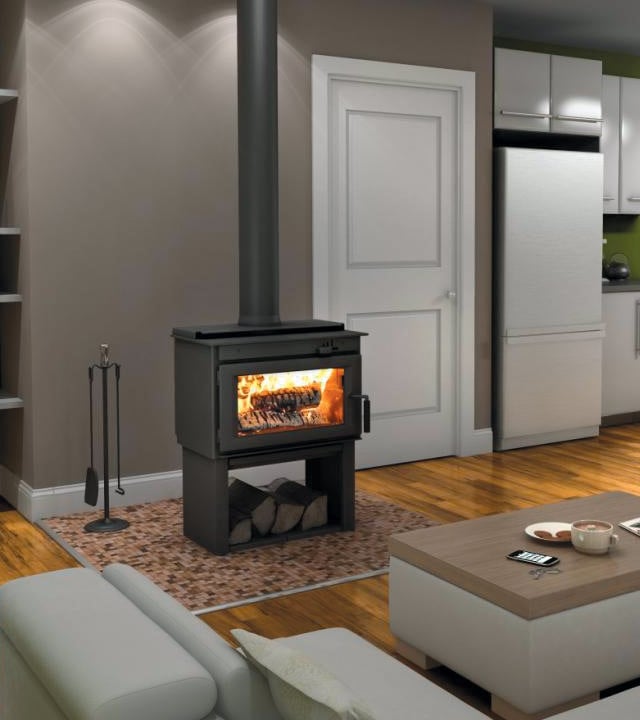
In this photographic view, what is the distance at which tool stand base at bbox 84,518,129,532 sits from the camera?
4125 millimetres

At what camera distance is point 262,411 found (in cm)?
389

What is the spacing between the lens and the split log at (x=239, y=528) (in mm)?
3889

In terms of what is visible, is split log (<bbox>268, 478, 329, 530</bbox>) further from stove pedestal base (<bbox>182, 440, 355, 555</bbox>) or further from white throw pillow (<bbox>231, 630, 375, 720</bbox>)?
white throw pillow (<bbox>231, 630, 375, 720</bbox>)

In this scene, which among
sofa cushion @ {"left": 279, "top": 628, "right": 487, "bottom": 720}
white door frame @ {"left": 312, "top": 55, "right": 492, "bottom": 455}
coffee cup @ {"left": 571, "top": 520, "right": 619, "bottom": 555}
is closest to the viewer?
sofa cushion @ {"left": 279, "top": 628, "right": 487, "bottom": 720}

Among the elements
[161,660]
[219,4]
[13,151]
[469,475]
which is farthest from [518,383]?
[161,660]

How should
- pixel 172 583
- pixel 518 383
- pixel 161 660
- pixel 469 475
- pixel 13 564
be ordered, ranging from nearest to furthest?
pixel 161 660, pixel 172 583, pixel 13 564, pixel 469 475, pixel 518 383

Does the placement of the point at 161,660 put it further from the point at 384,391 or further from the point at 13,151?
the point at 384,391

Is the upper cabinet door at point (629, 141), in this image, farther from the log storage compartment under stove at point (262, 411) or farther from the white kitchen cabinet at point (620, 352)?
the log storage compartment under stove at point (262, 411)

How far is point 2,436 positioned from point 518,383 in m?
2.85

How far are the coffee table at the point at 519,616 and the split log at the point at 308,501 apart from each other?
124cm

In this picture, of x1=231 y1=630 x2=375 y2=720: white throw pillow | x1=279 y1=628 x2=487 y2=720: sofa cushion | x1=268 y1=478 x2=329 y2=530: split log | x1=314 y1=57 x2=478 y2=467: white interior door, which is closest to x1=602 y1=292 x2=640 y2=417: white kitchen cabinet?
x1=314 y1=57 x2=478 y2=467: white interior door

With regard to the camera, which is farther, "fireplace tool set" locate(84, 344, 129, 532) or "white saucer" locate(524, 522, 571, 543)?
"fireplace tool set" locate(84, 344, 129, 532)

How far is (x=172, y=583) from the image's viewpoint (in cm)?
350

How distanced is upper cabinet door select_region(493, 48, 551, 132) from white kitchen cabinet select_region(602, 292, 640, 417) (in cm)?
127
